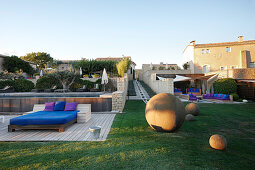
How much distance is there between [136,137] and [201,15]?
544 inches

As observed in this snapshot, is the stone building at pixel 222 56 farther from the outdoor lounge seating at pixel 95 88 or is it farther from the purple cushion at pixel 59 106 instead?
the purple cushion at pixel 59 106

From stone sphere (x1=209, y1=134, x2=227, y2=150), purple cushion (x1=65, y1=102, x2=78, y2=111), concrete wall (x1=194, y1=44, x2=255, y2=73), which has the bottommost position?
stone sphere (x1=209, y1=134, x2=227, y2=150)

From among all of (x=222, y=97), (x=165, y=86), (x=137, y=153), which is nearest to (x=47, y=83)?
(x=165, y=86)

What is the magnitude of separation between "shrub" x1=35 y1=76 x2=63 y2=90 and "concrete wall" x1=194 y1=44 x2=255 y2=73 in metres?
23.0

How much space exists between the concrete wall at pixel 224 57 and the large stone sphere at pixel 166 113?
22.8 m

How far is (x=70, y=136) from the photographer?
15.3 ft

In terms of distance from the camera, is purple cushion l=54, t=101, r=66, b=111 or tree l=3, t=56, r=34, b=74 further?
tree l=3, t=56, r=34, b=74

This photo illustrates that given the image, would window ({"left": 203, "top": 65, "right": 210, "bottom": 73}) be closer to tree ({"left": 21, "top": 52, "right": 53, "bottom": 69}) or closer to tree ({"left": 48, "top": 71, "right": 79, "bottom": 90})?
tree ({"left": 48, "top": 71, "right": 79, "bottom": 90})

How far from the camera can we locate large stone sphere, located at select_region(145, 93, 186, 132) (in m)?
4.58

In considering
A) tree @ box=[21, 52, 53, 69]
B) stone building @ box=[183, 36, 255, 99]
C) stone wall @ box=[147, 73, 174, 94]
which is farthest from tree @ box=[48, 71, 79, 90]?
tree @ box=[21, 52, 53, 69]

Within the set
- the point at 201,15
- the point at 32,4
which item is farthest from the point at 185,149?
the point at 32,4

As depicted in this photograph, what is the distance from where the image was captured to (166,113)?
180 inches

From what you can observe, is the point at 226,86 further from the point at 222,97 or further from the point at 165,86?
the point at 165,86

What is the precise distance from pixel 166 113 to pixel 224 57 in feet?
82.7
